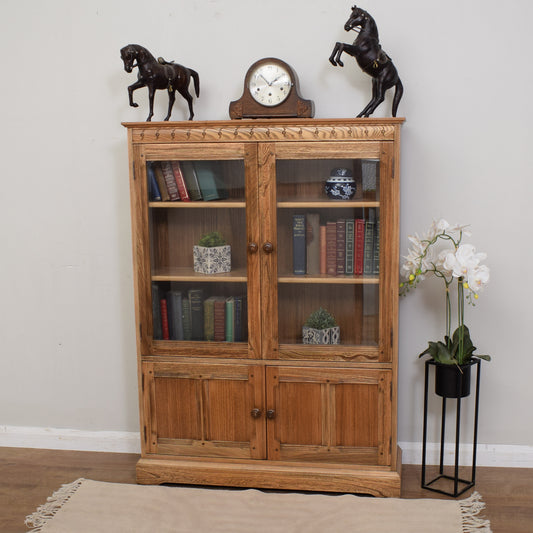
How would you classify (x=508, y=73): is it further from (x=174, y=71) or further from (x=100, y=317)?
(x=100, y=317)

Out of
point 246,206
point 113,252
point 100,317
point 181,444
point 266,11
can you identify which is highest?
point 266,11

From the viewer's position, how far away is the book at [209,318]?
2.60 metres

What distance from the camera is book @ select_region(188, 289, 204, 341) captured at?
2.62 m

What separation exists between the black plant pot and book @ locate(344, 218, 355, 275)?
550 millimetres

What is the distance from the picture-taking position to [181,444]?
8.72 ft

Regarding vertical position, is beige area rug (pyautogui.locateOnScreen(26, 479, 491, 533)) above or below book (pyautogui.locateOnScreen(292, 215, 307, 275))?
below

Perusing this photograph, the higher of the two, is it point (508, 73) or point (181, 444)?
point (508, 73)

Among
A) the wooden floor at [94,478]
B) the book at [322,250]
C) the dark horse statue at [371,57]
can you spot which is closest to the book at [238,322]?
the book at [322,250]

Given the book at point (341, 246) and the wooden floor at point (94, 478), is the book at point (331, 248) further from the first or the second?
the wooden floor at point (94, 478)

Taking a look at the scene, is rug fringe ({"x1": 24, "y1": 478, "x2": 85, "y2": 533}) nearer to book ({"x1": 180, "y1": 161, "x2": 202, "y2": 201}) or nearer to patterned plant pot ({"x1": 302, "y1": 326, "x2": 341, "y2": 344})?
patterned plant pot ({"x1": 302, "y1": 326, "x2": 341, "y2": 344})

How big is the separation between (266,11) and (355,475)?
202 centimetres

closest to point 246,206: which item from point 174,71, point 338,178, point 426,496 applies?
point 338,178

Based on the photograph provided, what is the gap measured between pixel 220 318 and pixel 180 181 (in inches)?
23.6

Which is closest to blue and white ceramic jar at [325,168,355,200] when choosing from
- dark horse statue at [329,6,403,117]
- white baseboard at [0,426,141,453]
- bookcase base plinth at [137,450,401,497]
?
dark horse statue at [329,6,403,117]
